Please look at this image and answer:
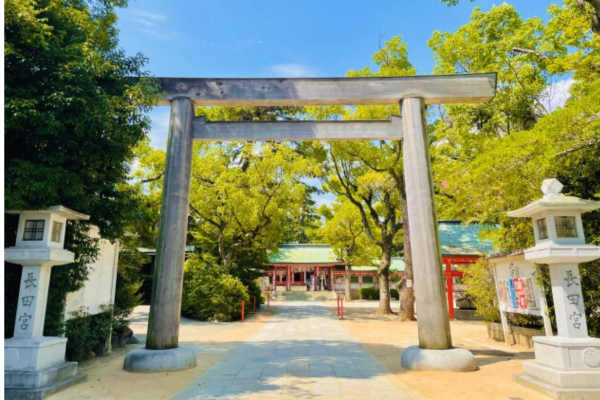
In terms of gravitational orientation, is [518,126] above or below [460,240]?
above

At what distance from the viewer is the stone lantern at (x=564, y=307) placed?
15.2 ft

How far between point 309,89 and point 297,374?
5393 millimetres

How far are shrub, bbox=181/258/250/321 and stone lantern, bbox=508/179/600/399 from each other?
11.7 metres

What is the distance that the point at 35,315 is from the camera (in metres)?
5.10

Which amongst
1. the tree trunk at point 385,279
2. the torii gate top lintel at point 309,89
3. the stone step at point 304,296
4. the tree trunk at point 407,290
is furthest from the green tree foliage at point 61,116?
the stone step at point 304,296

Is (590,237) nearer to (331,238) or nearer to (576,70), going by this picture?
(576,70)

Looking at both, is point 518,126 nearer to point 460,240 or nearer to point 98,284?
point 460,240

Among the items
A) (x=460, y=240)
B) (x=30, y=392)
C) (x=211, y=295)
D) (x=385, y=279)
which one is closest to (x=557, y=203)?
(x=30, y=392)

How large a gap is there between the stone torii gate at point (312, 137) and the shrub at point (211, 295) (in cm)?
867

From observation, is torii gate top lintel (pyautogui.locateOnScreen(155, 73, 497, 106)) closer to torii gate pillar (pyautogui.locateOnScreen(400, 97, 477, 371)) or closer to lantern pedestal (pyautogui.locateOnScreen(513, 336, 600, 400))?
torii gate pillar (pyautogui.locateOnScreen(400, 97, 477, 371))

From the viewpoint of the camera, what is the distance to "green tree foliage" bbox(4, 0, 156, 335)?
4.84m

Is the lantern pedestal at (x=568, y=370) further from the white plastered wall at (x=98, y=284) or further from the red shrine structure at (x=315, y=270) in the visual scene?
the red shrine structure at (x=315, y=270)

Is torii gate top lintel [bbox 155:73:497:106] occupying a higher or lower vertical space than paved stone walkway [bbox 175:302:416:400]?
higher

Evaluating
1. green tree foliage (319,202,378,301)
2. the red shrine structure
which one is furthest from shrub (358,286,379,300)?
green tree foliage (319,202,378,301)
